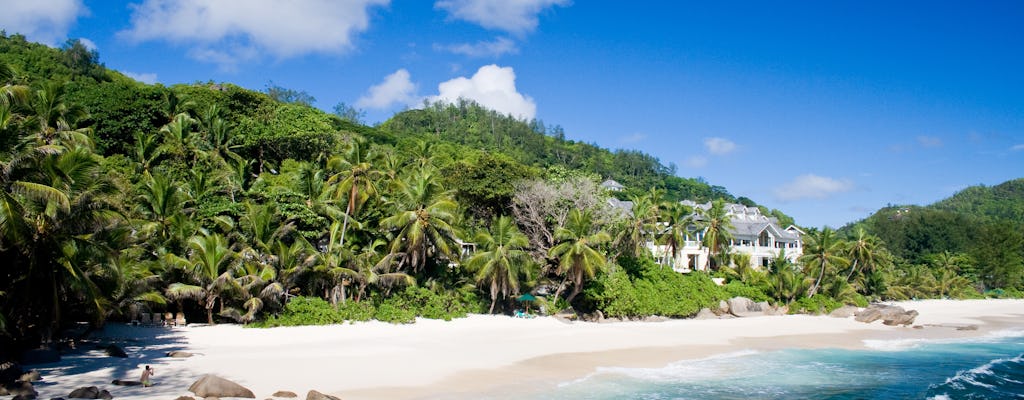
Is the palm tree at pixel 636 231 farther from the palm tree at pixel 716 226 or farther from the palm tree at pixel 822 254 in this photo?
the palm tree at pixel 822 254

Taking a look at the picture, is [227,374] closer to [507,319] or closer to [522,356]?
[522,356]

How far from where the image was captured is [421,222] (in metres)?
29.5

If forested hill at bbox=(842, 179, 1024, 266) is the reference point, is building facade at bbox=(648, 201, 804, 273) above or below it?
below

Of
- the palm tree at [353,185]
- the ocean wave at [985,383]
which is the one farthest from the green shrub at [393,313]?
the ocean wave at [985,383]

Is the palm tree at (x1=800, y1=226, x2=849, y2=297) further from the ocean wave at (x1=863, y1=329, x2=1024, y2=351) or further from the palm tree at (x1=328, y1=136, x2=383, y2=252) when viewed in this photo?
the palm tree at (x1=328, y1=136, x2=383, y2=252)

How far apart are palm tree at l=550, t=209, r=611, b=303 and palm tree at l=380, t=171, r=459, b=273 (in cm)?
567

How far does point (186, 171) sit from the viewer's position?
117ft

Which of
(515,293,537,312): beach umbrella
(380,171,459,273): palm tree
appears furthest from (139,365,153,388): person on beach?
(515,293,537,312): beach umbrella

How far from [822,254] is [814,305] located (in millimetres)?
4170

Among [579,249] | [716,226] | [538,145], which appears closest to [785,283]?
[716,226]

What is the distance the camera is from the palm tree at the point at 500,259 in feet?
102

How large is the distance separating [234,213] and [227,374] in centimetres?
1407

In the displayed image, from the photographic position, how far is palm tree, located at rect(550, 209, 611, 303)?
32281mm

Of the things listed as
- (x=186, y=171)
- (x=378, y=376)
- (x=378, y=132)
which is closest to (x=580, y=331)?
(x=378, y=376)
